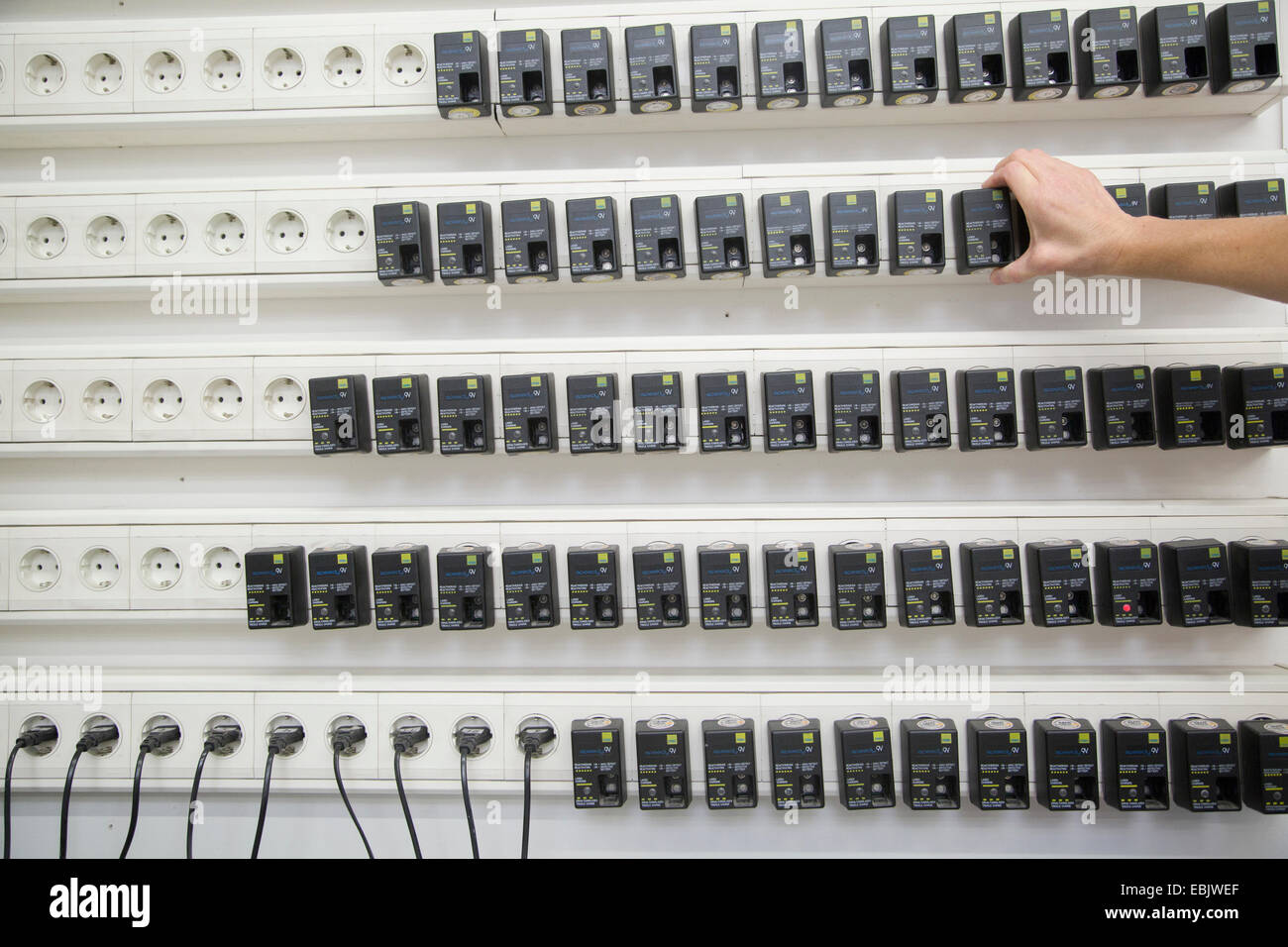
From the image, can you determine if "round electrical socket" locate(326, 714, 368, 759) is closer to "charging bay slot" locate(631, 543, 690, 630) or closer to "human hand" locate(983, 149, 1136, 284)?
"charging bay slot" locate(631, 543, 690, 630)

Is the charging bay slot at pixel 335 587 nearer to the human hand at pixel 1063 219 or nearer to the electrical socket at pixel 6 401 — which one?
the electrical socket at pixel 6 401

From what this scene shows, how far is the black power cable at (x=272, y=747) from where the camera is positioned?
1.36m

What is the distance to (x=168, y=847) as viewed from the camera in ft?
4.86

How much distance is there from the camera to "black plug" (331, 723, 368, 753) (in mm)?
1387

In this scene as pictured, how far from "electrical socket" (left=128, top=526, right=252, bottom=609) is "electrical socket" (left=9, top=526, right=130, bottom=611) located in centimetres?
2

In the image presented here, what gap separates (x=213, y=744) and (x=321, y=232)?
1081 millimetres

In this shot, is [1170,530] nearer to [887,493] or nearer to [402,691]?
[887,493]

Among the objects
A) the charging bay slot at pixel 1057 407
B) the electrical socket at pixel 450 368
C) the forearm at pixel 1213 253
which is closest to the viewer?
the forearm at pixel 1213 253

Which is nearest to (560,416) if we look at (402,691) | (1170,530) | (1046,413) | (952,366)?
(402,691)

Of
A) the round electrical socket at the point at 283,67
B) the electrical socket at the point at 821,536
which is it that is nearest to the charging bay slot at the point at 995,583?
the electrical socket at the point at 821,536

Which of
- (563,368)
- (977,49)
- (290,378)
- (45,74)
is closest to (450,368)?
(563,368)

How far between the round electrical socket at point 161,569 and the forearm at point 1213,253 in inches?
76.3

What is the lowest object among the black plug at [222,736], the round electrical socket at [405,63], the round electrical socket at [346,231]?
the black plug at [222,736]

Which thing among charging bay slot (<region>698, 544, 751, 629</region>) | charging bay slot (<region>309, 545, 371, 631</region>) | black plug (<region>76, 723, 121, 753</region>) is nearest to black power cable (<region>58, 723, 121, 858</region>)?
black plug (<region>76, 723, 121, 753</region>)
